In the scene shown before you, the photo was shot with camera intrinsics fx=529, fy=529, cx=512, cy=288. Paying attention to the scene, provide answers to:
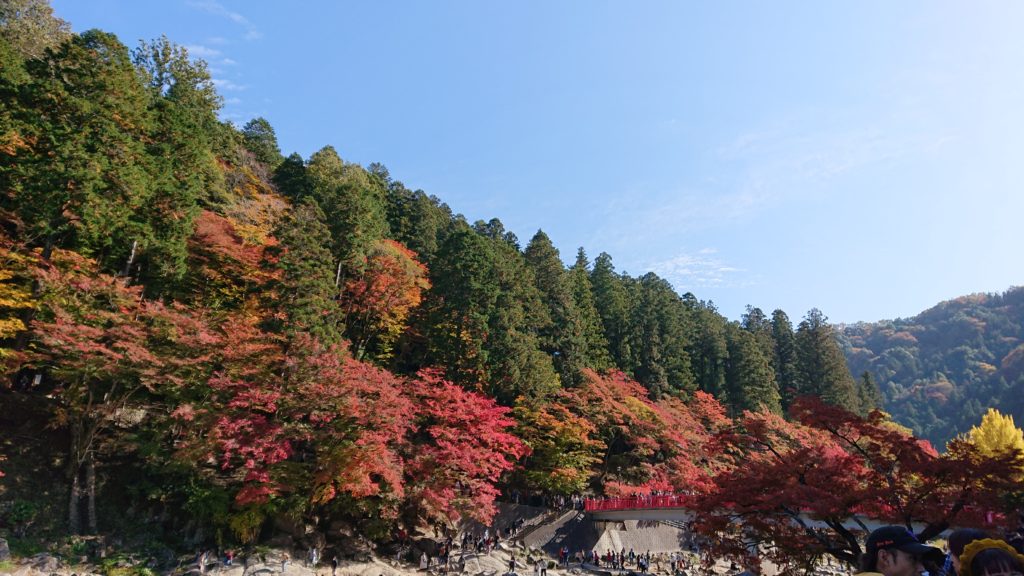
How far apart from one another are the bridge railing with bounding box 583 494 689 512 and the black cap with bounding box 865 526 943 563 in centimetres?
2001

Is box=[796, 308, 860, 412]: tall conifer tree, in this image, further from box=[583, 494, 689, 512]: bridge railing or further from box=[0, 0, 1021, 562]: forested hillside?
box=[583, 494, 689, 512]: bridge railing

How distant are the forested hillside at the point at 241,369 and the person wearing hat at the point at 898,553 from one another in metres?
8.16

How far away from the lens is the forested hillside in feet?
54.2

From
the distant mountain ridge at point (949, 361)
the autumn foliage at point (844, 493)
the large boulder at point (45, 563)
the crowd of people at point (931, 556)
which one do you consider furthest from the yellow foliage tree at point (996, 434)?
the large boulder at point (45, 563)

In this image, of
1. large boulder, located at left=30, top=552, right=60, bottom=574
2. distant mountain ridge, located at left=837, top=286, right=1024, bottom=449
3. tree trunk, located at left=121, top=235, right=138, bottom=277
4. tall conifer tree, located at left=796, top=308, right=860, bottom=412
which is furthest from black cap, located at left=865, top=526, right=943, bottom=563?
distant mountain ridge, located at left=837, top=286, right=1024, bottom=449

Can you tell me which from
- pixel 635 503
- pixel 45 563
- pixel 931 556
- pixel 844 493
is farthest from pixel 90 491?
pixel 931 556

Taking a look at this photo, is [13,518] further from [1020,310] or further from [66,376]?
[1020,310]

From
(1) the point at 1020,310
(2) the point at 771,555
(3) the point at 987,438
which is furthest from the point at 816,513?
(1) the point at 1020,310

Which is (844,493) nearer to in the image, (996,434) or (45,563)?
(45,563)

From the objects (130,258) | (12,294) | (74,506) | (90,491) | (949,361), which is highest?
(949,361)

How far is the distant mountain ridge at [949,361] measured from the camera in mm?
94125

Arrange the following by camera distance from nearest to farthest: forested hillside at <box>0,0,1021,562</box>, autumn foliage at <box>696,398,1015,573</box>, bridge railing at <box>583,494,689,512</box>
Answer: autumn foliage at <box>696,398,1015,573</box> → forested hillside at <box>0,0,1021,562</box> → bridge railing at <box>583,494,689,512</box>

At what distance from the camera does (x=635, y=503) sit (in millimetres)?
24453

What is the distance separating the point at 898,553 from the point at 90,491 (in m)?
22.0
